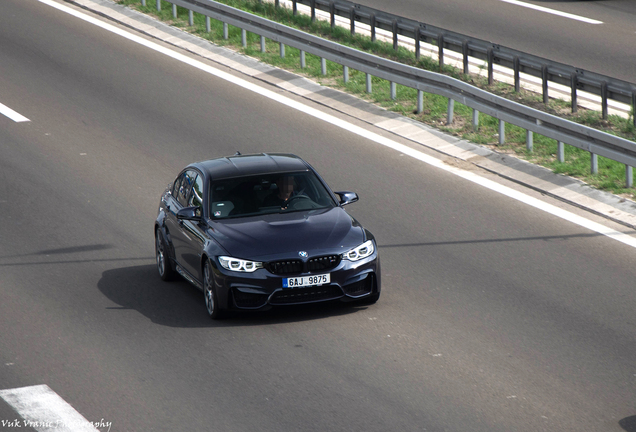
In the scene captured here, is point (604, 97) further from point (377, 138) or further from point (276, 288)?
point (276, 288)

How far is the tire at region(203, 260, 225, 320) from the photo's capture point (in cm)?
994

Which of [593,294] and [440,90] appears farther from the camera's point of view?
Result: [440,90]

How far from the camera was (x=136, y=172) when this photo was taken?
15.6 meters

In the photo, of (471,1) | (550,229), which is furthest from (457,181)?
(471,1)

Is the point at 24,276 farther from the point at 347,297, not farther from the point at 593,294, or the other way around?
the point at 593,294

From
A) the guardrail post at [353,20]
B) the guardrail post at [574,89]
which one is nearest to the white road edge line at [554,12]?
the guardrail post at [353,20]

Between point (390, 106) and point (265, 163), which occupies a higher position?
point (265, 163)

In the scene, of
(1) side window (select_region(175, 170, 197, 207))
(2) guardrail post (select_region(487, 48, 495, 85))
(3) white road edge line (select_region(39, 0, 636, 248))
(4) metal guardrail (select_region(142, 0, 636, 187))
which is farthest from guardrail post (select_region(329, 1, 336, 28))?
(1) side window (select_region(175, 170, 197, 207))

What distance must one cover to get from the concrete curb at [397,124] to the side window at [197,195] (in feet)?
17.7

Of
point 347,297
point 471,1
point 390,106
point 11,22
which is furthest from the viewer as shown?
point 471,1

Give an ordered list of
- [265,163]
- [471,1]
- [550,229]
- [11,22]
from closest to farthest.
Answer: [265,163], [550,229], [11,22], [471,1]

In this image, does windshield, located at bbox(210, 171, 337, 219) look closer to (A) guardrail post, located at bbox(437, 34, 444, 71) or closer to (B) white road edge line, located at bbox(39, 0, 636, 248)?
(B) white road edge line, located at bbox(39, 0, 636, 248)

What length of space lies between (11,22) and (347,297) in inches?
741

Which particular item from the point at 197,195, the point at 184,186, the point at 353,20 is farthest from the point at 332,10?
the point at 197,195
